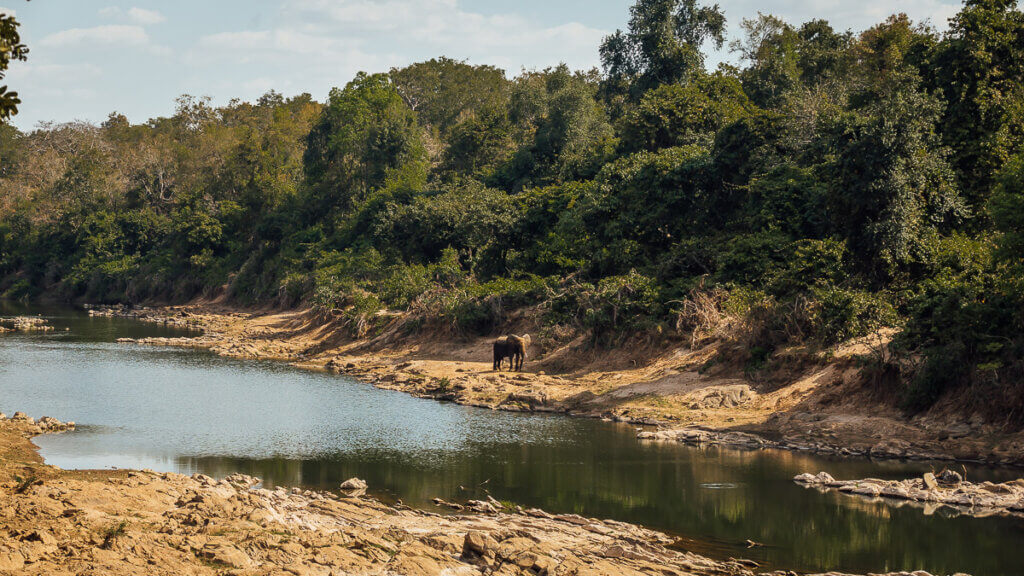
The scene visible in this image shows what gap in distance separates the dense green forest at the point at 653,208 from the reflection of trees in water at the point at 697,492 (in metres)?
5.30

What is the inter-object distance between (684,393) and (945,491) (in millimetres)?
9646

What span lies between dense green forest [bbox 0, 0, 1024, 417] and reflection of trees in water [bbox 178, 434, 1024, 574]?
530cm

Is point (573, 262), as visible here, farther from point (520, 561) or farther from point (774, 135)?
point (520, 561)

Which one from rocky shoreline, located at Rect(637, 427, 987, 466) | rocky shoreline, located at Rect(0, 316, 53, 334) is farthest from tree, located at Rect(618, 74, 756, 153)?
rocky shoreline, located at Rect(0, 316, 53, 334)

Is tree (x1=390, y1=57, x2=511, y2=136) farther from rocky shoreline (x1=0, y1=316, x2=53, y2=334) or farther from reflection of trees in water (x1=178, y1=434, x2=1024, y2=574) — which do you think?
reflection of trees in water (x1=178, y1=434, x2=1024, y2=574)

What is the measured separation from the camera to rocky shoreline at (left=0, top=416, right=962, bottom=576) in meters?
10.4

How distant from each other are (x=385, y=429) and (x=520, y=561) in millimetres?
12592

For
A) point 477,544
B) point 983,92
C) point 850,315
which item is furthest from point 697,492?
point 983,92

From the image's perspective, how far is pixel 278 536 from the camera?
11.8m

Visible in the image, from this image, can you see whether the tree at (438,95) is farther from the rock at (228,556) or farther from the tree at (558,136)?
the rock at (228,556)

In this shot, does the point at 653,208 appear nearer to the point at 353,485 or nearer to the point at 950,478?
the point at 950,478

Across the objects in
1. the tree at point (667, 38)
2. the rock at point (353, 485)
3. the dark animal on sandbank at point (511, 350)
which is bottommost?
the rock at point (353, 485)

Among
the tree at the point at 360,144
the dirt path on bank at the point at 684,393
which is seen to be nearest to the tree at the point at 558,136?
the tree at the point at 360,144

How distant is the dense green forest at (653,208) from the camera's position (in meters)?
24.3
